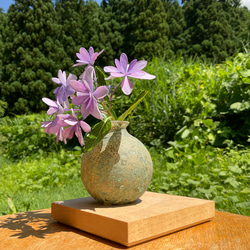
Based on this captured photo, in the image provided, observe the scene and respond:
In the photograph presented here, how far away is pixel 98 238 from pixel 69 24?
595 inches

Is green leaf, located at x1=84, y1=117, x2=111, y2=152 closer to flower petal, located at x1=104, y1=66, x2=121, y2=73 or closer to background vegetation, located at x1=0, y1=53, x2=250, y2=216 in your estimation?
flower petal, located at x1=104, y1=66, x2=121, y2=73

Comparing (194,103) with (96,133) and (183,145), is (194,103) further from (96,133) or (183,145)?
→ (96,133)

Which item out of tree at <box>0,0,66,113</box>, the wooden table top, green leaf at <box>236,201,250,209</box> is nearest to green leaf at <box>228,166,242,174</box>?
green leaf at <box>236,201,250,209</box>

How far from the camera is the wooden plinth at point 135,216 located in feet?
2.85

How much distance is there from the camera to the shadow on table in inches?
39.0

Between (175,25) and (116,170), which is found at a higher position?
(175,25)

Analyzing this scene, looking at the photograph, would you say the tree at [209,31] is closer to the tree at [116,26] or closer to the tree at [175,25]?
the tree at [175,25]

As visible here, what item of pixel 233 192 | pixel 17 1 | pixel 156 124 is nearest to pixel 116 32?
pixel 17 1

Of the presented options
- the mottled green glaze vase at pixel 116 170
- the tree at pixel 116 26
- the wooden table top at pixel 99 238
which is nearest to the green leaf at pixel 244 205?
the wooden table top at pixel 99 238

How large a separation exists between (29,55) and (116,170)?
12.3m

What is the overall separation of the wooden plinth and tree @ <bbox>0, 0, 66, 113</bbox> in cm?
1106

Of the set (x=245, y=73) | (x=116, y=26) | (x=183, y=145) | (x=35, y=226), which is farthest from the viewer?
(x=116, y=26)

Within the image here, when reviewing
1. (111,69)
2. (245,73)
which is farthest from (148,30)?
(111,69)

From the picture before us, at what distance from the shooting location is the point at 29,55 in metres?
12.2
